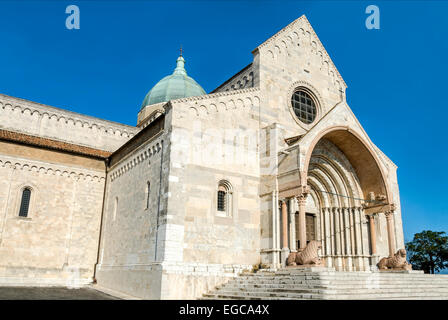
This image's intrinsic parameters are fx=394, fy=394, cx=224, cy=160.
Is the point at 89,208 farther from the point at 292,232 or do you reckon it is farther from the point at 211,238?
the point at 292,232

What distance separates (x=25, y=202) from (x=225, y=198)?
1136 cm

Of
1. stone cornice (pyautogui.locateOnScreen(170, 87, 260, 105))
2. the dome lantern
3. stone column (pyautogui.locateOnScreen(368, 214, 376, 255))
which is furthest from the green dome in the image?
stone column (pyautogui.locateOnScreen(368, 214, 376, 255))

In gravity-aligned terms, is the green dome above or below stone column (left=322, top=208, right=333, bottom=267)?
above

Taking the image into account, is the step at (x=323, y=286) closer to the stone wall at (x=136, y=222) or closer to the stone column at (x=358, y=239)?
the stone wall at (x=136, y=222)

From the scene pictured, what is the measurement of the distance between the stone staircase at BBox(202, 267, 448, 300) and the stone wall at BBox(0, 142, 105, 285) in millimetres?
9753

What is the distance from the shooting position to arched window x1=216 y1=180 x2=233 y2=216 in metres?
17.7

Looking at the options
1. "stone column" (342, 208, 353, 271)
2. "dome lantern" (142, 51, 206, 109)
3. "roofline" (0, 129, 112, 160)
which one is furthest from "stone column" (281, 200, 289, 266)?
"dome lantern" (142, 51, 206, 109)

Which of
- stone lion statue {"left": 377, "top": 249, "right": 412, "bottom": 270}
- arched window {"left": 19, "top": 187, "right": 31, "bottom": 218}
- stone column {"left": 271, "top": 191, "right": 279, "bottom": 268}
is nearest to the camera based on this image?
stone column {"left": 271, "top": 191, "right": 279, "bottom": 268}

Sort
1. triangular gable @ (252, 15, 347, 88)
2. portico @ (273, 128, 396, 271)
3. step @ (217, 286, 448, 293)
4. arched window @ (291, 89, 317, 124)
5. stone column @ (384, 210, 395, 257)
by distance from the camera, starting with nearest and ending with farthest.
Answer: step @ (217, 286, 448, 293) < stone column @ (384, 210, 395, 257) < portico @ (273, 128, 396, 271) < arched window @ (291, 89, 317, 124) < triangular gable @ (252, 15, 347, 88)

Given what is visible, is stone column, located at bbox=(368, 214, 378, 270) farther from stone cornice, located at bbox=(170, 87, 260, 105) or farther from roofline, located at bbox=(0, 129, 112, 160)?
roofline, located at bbox=(0, 129, 112, 160)

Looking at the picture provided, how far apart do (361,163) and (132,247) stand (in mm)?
12914

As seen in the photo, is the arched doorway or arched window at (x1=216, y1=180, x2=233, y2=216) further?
the arched doorway

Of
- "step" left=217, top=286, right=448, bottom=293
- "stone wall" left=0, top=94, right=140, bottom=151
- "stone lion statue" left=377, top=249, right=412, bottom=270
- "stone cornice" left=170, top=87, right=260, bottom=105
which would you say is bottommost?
"step" left=217, top=286, right=448, bottom=293

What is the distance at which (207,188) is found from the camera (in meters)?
17.2
